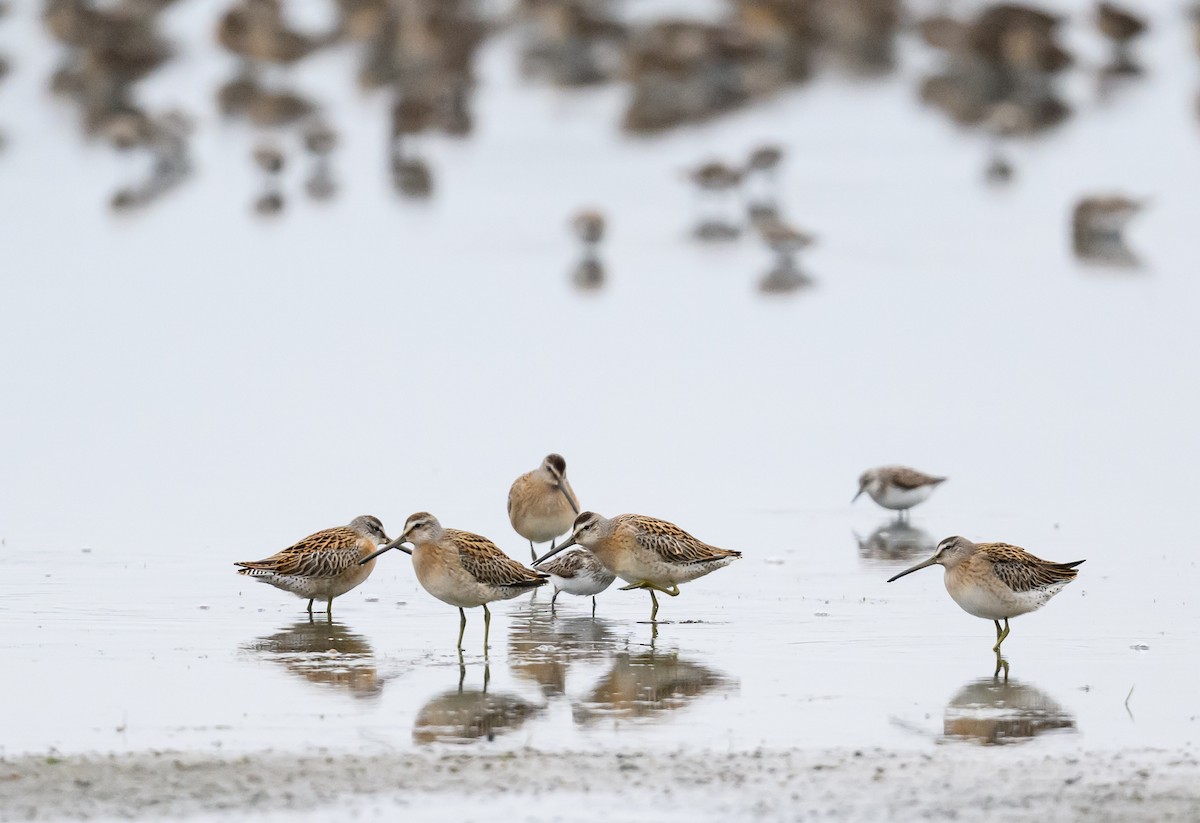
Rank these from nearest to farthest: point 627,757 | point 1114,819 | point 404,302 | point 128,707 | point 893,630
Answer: point 1114,819 → point 627,757 → point 128,707 → point 893,630 → point 404,302

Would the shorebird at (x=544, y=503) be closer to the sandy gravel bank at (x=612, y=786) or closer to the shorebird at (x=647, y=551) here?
the shorebird at (x=647, y=551)

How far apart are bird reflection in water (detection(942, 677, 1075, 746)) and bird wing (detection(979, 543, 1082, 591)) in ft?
2.34

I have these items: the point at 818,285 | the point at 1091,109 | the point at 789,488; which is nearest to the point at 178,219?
the point at 818,285

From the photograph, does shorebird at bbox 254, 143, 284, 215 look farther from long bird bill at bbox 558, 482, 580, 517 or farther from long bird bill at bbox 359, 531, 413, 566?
long bird bill at bbox 359, 531, 413, 566

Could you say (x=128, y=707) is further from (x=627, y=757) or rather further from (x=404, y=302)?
(x=404, y=302)

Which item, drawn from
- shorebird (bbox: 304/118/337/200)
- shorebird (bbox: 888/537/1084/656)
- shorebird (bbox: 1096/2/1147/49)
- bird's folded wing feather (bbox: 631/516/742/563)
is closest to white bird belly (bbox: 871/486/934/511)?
bird's folded wing feather (bbox: 631/516/742/563)

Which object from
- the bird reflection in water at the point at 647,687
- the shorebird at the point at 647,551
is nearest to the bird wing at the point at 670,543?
the shorebird at the point at 647,551

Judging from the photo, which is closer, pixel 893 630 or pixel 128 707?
pixel 128 707

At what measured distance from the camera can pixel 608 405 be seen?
1666 cm

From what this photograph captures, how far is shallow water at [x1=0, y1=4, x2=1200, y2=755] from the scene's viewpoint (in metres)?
8.54

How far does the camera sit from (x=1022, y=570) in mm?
9562

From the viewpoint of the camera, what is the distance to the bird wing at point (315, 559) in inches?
399

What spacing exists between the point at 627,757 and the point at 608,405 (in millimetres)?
9336

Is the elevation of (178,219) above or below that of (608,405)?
above
